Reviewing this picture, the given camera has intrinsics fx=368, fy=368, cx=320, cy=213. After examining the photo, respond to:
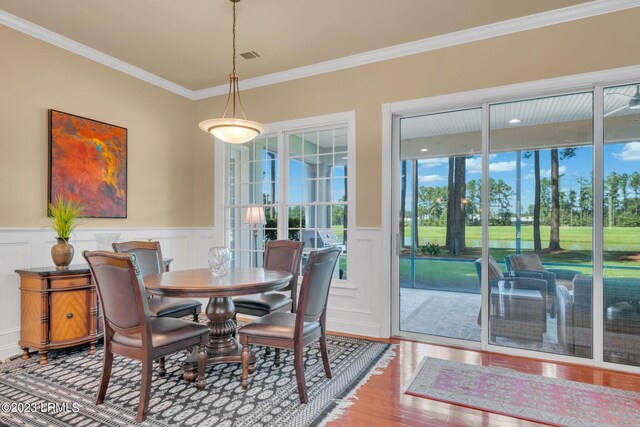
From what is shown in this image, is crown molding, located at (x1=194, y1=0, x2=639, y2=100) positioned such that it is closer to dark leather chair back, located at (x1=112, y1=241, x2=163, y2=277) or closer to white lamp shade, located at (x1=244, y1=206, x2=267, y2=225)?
white lamp shade, located at (x1=244, y1=206, x2=267, y2=225)

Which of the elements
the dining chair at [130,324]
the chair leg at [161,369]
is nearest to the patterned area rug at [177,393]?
the chair leg at [161,369]

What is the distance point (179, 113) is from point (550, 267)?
4.85m

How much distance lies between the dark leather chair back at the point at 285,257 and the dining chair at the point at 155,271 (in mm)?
825

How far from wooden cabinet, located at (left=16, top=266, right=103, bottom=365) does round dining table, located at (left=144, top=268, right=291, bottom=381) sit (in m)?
0.93

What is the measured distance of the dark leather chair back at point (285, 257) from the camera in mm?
3700

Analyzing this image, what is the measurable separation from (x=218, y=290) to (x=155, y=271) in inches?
59.1

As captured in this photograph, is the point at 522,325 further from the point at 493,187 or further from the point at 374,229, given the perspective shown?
the point at 374,229

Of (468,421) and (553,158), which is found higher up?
(553,158)

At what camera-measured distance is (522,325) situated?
11.6ft

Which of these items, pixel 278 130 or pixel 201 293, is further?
pixel 278 130

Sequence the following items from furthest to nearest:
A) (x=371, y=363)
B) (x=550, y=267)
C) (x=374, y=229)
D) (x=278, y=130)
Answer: (x=278, y=130) → (x=374, y=229) → (x=550, y=267) → (x=371, y=363)

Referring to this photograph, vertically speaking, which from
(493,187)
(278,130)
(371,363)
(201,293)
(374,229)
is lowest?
(371,363)

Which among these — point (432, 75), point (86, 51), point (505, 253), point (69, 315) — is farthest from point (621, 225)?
point (86, 51)

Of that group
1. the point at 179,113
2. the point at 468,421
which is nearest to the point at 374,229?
the point at 468,421
